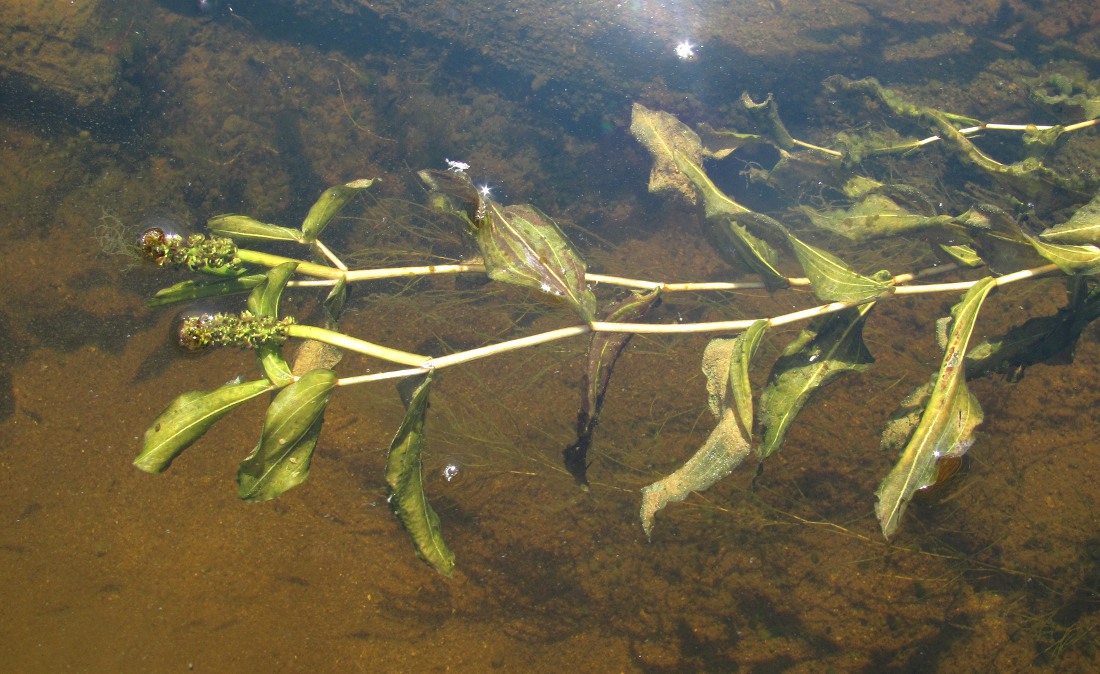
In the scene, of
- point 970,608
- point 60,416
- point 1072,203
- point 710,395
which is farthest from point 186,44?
point 970,608

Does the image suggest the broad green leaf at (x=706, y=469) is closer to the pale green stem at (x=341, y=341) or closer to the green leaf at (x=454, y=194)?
the pale green stem at (x=341, y=341)

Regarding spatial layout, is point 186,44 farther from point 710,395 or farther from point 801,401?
point 801,401

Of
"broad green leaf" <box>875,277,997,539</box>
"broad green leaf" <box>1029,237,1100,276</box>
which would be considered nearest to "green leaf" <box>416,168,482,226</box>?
"broad green leaf" <box>875,277,997,539</box>

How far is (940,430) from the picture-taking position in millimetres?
2143

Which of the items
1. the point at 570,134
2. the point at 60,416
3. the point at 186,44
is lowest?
the point at 60,416

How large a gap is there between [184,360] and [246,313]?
2.28m

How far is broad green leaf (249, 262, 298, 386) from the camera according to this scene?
1966 millimetres

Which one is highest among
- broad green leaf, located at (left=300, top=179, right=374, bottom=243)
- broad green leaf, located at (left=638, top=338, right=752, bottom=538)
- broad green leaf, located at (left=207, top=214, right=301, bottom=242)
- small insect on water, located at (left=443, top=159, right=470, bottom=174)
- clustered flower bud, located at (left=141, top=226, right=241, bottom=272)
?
clustered flower bud, located at (left=141, top=226, right=241, bottom=272)

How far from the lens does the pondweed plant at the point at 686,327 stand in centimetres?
193

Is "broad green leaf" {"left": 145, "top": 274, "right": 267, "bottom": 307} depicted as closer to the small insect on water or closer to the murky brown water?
the murky brown water

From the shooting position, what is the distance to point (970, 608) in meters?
3.02

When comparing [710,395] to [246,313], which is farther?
[710,395]

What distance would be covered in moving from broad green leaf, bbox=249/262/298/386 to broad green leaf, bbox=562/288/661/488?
1228mm

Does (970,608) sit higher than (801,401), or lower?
lower
